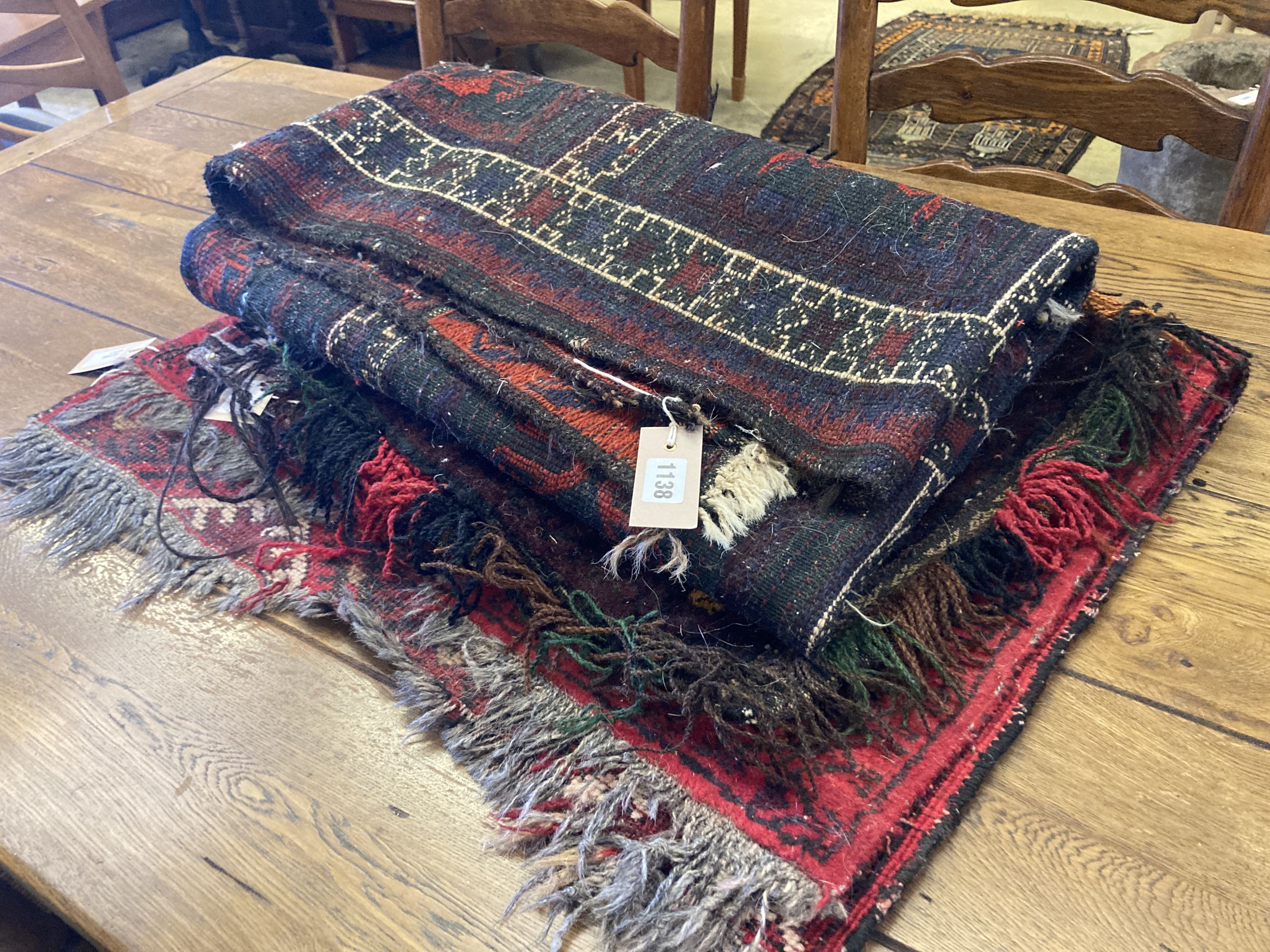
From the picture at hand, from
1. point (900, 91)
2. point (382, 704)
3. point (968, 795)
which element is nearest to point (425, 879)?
point (382, 704)

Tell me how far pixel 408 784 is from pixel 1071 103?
36.6 inches

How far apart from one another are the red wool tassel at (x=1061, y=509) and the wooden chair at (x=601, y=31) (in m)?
0.68

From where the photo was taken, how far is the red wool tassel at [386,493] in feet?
2.37

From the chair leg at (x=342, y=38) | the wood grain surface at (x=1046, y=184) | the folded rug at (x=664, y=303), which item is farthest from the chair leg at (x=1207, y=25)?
the chair leg at (x=342, y=38)

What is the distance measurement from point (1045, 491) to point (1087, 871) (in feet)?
0.94

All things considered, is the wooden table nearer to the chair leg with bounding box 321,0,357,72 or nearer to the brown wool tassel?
the brown wool tassel

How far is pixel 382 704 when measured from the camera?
0.63m

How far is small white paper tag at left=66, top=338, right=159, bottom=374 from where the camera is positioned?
0.95m

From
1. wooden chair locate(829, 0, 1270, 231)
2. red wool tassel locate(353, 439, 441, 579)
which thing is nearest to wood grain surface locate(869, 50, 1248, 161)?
wooden chair locate(829, 0, 1270, 231)

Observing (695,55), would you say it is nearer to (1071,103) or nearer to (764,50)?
(1071,103)

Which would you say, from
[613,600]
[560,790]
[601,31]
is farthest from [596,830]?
[601,31]

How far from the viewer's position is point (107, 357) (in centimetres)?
96

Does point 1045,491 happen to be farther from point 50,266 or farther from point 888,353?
point 50,266

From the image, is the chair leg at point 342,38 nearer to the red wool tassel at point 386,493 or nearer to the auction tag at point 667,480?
the red wool tassel at point 386,493
